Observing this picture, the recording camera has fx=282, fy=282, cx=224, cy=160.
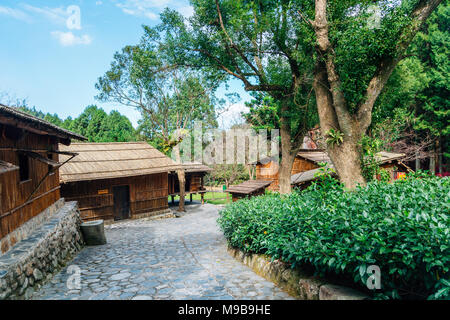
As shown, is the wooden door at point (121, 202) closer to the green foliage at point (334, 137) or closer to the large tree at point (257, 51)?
the large tree at point (257, 51)

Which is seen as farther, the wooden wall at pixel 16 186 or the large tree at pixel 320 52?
the large tree at pixel 320 52

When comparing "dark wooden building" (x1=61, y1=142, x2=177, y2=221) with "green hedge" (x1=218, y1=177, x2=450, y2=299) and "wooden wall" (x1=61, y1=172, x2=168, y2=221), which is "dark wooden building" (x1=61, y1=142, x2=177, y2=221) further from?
"green hedge" (x1=218, y1=177, x2=450, y2=299)

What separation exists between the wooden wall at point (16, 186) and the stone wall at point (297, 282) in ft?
18.0

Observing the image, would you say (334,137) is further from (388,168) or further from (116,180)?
(116,180)

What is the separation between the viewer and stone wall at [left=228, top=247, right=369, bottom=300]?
3.95m

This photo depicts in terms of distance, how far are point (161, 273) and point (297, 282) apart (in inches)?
137

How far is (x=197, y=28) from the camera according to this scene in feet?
42.8

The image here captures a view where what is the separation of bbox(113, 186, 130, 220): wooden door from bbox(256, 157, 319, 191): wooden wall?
1038 centimetres

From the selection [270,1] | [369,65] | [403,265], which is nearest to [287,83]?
[270,1]

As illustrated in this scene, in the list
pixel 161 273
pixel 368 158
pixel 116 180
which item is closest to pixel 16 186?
pixel 161 273

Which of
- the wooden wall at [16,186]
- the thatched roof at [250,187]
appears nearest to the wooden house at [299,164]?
the thatched roof at [250,187]

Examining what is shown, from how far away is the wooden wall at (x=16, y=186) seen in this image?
6.08 meters
